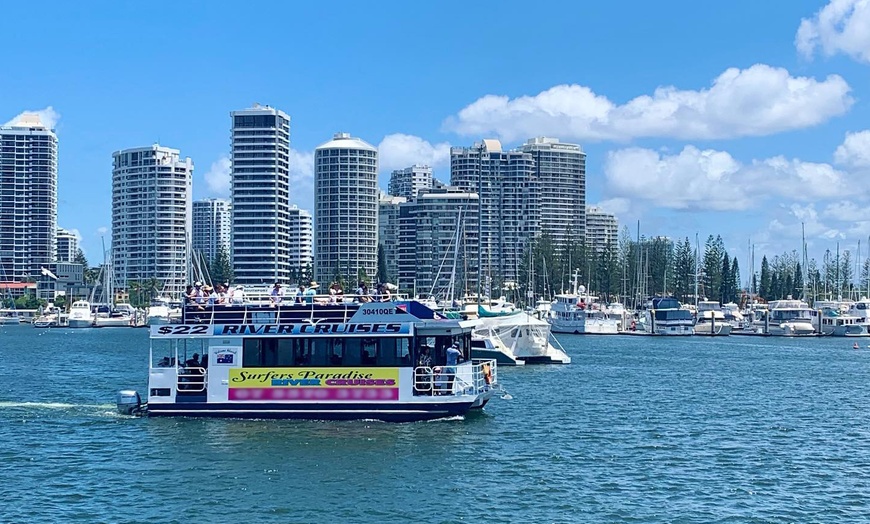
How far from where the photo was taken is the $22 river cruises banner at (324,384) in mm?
34906

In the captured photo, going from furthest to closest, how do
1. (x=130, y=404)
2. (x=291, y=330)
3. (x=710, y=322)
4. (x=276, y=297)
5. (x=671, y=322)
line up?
(x=710, y=322), (x=671, y=322), (x=130, y=404), (x=276, y=297), (x=291, y=330)

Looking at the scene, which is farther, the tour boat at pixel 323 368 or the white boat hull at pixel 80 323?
the white boat hull at pixel 80 323

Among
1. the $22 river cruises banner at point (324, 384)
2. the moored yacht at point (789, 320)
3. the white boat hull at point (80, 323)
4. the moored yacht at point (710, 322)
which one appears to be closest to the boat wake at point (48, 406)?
the $22 river cruises banner at point (324, 384)

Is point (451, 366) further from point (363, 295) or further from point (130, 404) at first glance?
point (130, 404)

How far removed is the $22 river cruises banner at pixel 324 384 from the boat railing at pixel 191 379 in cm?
124

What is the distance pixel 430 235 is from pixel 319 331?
162 m

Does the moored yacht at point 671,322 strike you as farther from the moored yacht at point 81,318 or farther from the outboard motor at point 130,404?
the outboard motor at point 130,404

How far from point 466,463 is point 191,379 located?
1105 centimetres

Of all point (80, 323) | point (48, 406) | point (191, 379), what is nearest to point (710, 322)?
point (80, 323)

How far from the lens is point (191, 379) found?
35875 mm

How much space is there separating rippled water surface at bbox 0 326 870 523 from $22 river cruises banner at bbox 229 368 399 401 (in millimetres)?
956

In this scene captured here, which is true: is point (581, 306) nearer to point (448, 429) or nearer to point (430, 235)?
point (430, 235)

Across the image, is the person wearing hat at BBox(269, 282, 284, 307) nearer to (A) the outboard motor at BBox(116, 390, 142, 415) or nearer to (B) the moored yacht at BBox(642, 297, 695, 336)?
(A) the outboard motor at BBox(116, 390, 142, 415)

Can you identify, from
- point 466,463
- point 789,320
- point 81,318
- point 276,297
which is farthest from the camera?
point 81,318
